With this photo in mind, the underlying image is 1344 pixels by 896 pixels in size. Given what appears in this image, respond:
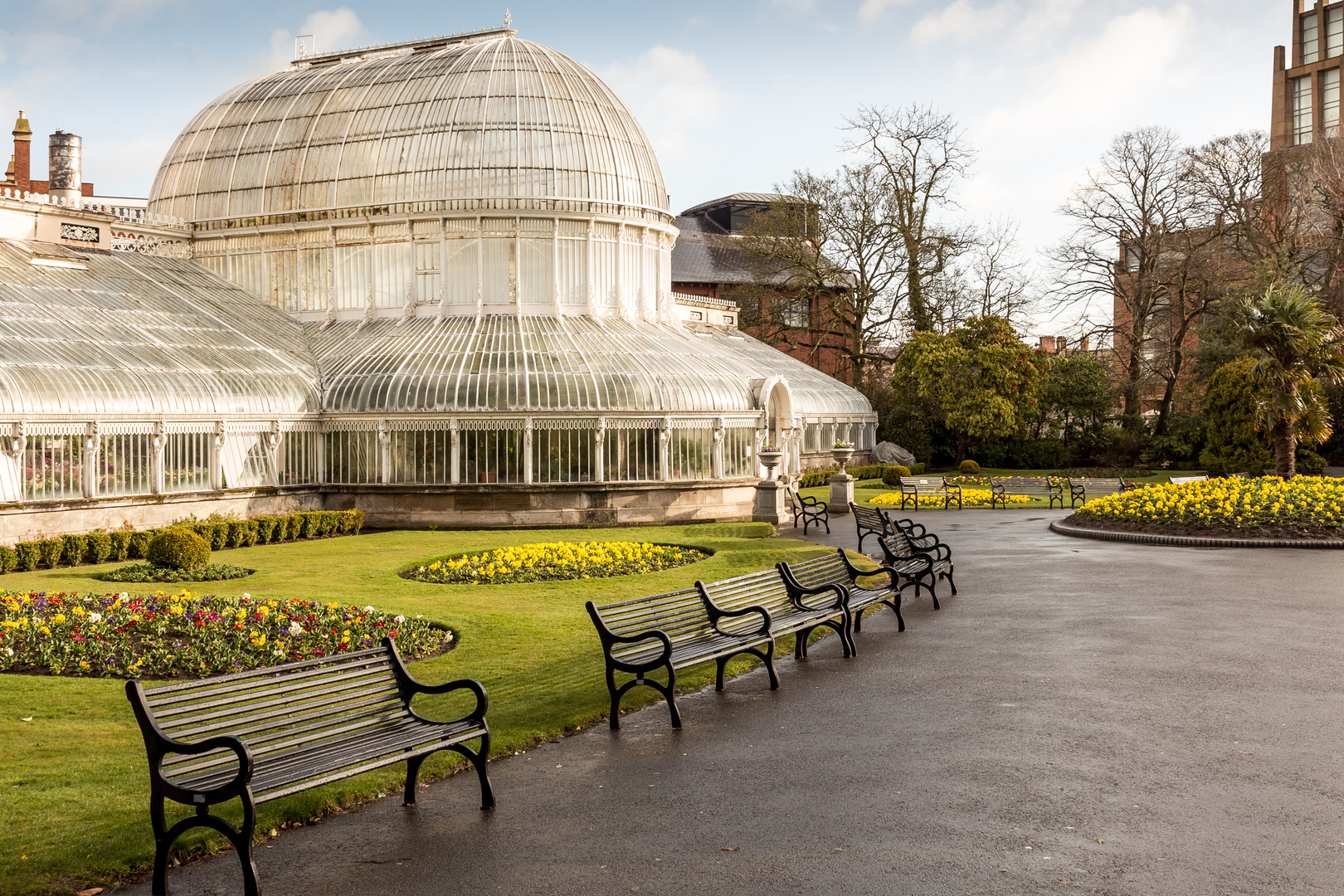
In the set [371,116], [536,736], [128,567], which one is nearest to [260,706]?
[536,736]

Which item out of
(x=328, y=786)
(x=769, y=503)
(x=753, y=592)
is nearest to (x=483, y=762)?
(x=328, y=786)

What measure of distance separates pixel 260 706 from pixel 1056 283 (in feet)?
168

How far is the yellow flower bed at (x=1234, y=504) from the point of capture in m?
21.6

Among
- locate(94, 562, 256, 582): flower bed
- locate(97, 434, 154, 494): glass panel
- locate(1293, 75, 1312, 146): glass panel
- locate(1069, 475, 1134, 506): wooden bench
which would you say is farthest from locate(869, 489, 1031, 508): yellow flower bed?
locate(1293, 75, 1312, 146): glass panel

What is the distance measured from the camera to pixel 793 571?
13.4 meters

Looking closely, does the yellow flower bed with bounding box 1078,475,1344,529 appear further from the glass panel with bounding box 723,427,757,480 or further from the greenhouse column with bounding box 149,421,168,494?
the greenhouse column with bounding box 149,421,168,494

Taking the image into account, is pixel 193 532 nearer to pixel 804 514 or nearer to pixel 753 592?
pixel 753 592

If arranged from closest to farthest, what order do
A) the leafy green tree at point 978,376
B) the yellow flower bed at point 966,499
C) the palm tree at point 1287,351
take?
the palm tree at point 1287,351 < the yellow flower bed at point 966,499 < the leafy green tree at point 978,376

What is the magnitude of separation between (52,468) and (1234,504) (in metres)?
22.4

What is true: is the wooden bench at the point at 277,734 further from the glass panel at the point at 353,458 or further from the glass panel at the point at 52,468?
the glass panel at the point at 353,458

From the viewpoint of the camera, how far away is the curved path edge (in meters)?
20.4

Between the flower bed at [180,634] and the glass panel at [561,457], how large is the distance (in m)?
13.6

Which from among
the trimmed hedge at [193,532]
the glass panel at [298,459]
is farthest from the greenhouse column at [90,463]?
the glass panel at [298,459]

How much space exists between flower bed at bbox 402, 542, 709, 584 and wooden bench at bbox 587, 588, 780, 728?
22.1 ft
